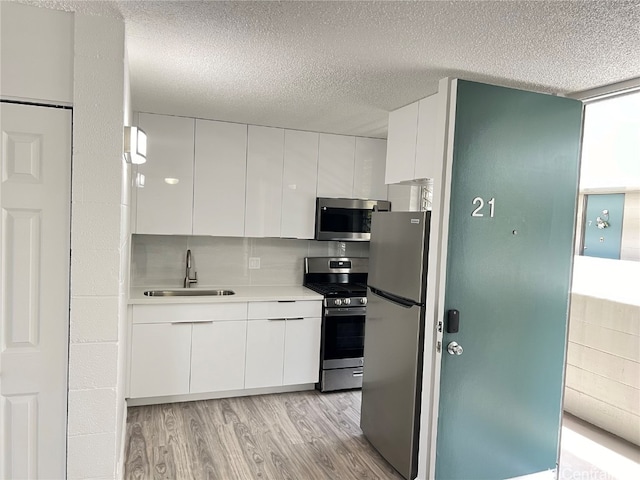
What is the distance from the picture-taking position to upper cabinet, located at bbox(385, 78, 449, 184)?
2.51 meters

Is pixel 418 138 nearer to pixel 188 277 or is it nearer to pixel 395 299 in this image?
pixel 395 299

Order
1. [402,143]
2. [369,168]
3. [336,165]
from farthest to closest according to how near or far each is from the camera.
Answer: [369,168]
[336,165]
[402,143]

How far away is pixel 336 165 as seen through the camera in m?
4.39

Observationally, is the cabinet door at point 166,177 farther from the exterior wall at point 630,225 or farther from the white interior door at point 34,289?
the exterior wall at point 630,225

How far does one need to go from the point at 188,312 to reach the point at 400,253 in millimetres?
1815

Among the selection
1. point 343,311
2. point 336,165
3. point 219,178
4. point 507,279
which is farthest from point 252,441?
point 336,165

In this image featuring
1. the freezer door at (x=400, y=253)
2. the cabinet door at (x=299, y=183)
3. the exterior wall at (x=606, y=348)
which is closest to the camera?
the freezer door at (x=400, y=253)

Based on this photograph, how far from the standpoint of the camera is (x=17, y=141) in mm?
1866

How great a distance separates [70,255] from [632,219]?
373 cm

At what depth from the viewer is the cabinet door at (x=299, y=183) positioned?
422cm

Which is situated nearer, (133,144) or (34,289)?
(34,289)

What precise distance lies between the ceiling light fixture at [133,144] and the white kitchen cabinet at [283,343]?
71.4 inches

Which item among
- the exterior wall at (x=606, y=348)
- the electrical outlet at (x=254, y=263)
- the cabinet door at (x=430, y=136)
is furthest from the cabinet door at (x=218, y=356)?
the exterior wall at (x=606, y=348)

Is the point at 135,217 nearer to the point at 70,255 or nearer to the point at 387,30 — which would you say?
the point at 70,255
